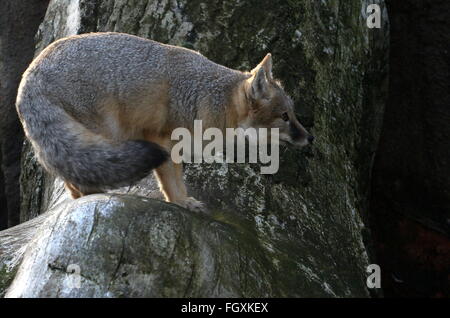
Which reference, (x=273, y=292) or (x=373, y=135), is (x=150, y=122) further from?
(x=373, y=135)

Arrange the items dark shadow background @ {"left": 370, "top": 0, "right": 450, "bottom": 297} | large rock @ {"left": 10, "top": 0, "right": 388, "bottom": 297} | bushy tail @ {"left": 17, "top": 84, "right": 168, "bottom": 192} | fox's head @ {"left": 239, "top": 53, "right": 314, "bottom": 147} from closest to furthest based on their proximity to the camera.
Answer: bushy tail @ {"left": 17, "top": 84, "right": 168, "bottom": 192}
large rock @ {"left": 10, "top": 0, "right": 388, "bottom": 297}
fox's head @ {"left": 239, "top": 53, "right": 314, "bottom": 147}
dark shadow background @ {"left": 370, "top": 0, "right": 450, "bottom": 297}

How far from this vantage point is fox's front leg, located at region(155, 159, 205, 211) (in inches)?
239

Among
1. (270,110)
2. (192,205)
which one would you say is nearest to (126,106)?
(192,205)

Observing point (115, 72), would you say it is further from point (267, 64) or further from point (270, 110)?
point (270, 110)

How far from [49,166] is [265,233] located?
5.60ft

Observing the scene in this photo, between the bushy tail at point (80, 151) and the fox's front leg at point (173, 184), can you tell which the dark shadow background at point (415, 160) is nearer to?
the fox's front leg at point (173, 184)

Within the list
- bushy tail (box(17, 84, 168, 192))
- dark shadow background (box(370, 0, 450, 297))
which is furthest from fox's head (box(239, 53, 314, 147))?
dark shadow background (box(370, 0, 450, 297))

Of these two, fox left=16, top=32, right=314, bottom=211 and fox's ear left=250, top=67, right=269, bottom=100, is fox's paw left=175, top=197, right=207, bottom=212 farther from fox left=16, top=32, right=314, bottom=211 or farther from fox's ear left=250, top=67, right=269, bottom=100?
fox's ear left=250, top=67, right=269, bottom=100

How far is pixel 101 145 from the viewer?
5434 mm

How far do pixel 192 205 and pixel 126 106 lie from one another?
0.94 meters

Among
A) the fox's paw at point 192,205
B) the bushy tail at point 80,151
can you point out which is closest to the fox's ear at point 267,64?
the fox's paw at point 192,205

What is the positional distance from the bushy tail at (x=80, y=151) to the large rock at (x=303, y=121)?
267 millimetres

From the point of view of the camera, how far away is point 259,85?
6281 mm
